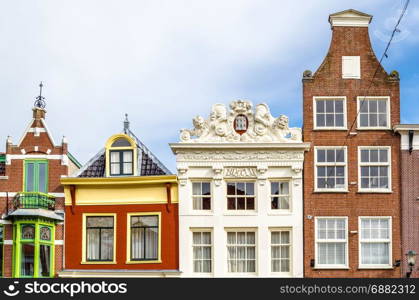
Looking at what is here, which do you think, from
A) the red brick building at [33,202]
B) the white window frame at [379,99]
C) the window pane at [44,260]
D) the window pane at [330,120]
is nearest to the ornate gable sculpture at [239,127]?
the window pane at [330,120]

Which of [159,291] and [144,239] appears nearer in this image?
[159,291]

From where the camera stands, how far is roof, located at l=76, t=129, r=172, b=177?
39875mm

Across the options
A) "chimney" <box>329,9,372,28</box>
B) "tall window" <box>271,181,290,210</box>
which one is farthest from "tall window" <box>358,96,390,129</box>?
"tall window" <box>271,181,290,210</box>

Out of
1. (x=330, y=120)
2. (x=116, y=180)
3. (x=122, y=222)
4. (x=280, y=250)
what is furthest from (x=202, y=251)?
(x=330, y=120)

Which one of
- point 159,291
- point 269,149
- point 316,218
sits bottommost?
point 159,291

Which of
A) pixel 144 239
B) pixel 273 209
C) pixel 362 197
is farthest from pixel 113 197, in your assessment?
pixel 362 197

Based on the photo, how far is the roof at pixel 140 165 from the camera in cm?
3988

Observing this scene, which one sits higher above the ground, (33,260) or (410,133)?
(410,133)

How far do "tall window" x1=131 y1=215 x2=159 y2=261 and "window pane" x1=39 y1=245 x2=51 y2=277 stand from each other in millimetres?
3638

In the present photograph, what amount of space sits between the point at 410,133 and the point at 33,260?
17.1m

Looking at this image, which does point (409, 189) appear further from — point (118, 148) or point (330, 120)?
point (118, 148)

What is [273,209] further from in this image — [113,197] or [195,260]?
[113,197]

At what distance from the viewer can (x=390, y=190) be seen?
3906 centimetres

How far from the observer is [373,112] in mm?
39750
